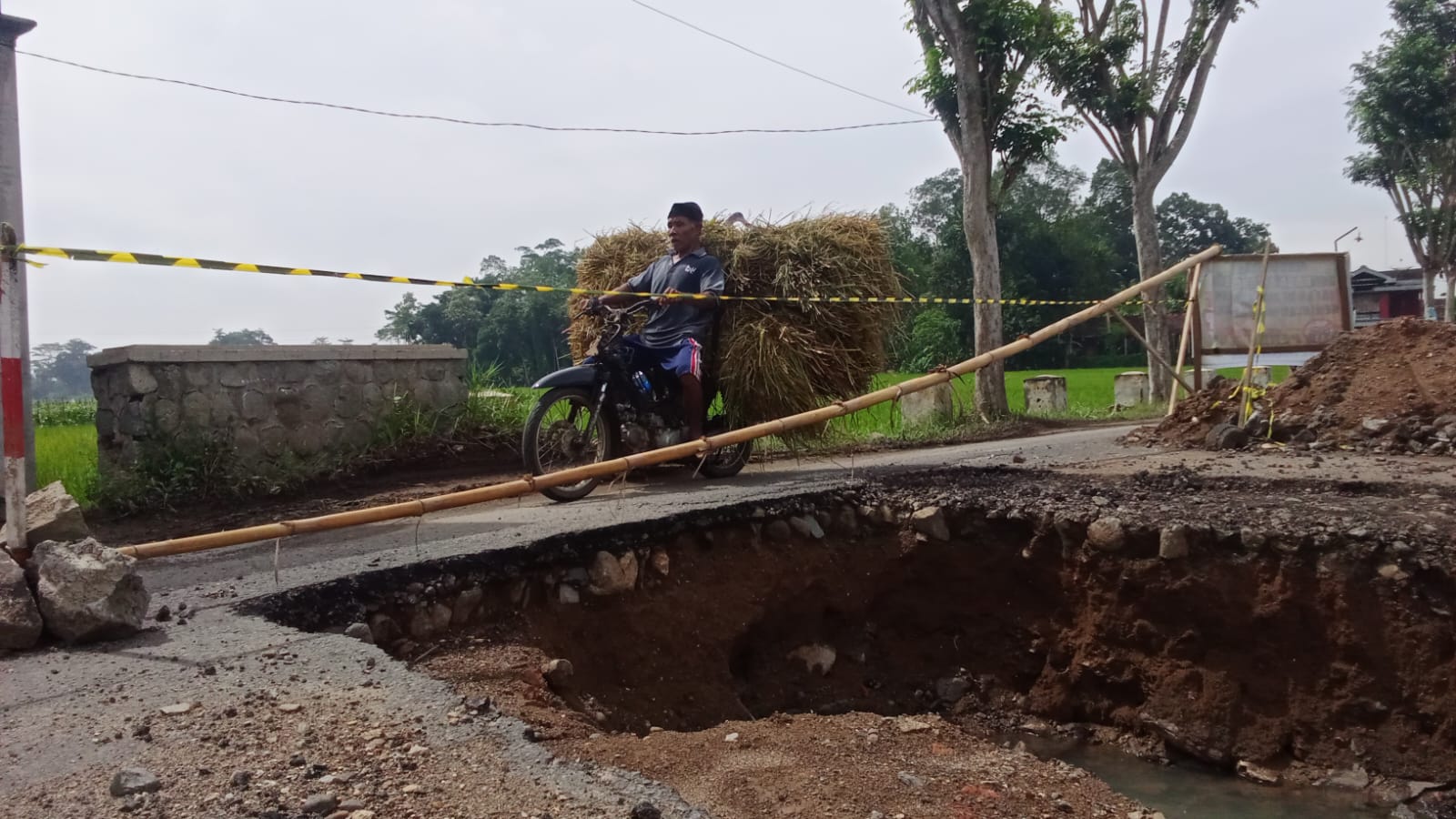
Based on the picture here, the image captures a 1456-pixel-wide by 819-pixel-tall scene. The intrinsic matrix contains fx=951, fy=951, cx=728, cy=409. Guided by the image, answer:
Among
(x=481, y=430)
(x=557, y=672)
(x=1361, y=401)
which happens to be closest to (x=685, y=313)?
(x=557, y=672)

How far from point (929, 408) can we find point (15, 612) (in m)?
10.1

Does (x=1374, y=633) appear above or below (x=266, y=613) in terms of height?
below

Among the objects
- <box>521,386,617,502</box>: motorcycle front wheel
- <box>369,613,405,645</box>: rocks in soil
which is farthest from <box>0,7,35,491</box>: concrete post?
<box>369,613,405,645</box>: rocks in soil

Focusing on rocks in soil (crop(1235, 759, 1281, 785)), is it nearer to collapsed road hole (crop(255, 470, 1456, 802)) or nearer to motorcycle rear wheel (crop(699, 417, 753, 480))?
collapsed road hole (crop(255, 470, 1456, 802))

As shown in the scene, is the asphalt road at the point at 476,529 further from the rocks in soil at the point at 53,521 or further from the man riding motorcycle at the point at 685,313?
the man riding motorcycle at the point at 685,313

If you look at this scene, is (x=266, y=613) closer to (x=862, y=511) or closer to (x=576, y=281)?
(x=862, y=511)

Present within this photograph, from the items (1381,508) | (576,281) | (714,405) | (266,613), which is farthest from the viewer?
(576,281)

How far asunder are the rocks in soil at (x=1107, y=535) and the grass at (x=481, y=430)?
2.31 meters

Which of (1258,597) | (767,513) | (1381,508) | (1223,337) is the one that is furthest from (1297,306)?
(767,513)

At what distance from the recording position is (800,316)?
6.28m

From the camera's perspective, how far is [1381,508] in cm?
454

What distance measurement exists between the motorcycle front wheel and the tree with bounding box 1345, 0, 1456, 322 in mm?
18669

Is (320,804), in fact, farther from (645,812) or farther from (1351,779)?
(1351,779)

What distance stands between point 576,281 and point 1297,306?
669 centimetres
